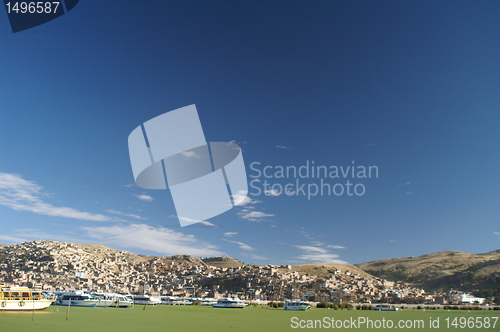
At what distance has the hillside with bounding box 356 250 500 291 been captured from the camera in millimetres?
82938

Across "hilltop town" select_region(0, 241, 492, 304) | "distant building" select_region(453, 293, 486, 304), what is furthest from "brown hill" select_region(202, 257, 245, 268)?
"distant building" select_region(453, 293, 486, 304)

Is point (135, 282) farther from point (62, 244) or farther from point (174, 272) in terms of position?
point (62, 244)

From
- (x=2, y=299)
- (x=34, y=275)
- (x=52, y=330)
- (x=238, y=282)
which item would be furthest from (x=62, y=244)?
(x=52, y=330)

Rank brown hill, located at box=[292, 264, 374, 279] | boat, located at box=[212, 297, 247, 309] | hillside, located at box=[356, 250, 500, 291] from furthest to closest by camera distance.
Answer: brown hill, located at box=[292, 264, 374, 279] → hillside, located at box=[356, 250, 500, 291] → boat, located at box=[212, 297, 247, 309]

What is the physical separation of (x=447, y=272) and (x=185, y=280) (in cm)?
7186

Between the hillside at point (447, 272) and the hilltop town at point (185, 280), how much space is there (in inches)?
263

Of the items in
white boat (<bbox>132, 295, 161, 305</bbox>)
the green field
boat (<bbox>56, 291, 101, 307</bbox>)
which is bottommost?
white boat (<bbox>132, 295, 161, 305</bbox>)

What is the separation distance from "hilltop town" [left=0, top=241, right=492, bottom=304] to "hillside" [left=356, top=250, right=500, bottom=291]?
263 inches

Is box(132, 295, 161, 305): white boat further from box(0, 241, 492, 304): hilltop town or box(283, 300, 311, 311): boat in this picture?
box(283, 300, 311, 311): boat

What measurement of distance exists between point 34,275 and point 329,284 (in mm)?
73541

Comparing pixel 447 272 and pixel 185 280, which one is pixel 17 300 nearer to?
pixel 185 280

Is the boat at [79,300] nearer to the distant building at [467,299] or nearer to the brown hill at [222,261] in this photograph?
the distant building at [467,299]

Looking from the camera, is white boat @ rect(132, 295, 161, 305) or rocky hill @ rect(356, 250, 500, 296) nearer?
white boat @ rect(132, 295, 161, 305)

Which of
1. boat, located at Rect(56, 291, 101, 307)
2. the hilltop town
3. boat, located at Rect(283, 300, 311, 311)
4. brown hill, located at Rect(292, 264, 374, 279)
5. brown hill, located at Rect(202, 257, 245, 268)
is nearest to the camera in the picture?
boat, located at Rect(56, 291, 101, 307)
